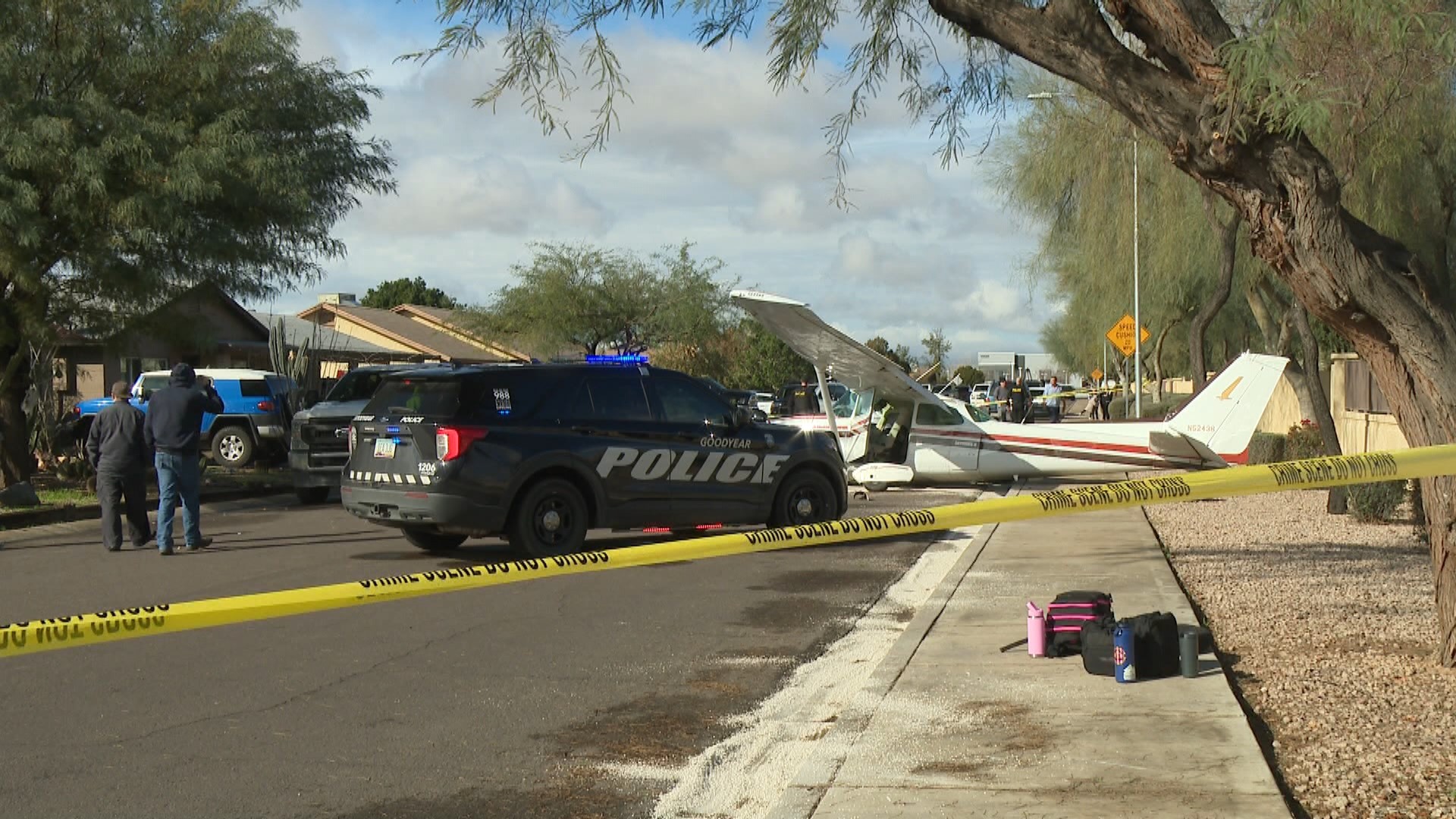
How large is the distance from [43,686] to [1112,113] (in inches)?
593

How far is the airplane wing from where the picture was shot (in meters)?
16.6

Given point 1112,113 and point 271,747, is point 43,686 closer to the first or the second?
point 271,747

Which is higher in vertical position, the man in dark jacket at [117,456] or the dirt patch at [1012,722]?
the man in dark jacket at [117,456]

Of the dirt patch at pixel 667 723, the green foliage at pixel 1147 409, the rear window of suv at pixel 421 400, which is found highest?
the green foliage at pixel 1147 409

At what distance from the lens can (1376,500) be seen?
50.1 feet

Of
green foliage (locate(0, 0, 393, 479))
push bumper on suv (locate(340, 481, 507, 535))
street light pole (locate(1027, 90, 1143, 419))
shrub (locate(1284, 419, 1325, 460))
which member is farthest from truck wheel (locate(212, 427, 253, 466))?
shrub (locate(1284, 419, 1325, 460))

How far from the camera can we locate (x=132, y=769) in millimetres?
6152

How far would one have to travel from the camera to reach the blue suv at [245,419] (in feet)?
84.3

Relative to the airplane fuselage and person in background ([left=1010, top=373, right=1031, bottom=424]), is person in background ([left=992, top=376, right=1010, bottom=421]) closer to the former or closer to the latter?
person in background ([left=1010, top=373, right=1031, bottom=424])

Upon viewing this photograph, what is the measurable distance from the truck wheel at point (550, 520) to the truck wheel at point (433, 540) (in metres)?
1.26

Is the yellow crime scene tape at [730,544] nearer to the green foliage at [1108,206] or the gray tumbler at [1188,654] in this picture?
the gray tumbler at [1188,654]

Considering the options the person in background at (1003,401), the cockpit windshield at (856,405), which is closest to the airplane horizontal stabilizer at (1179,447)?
the cockpit windshield at (856,405)

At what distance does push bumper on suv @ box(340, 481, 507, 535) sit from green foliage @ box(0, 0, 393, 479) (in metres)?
7.49

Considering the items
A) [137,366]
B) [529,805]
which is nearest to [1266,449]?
[529,805]
